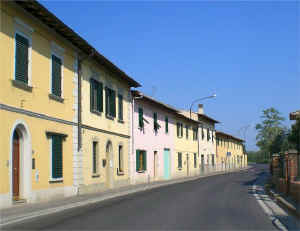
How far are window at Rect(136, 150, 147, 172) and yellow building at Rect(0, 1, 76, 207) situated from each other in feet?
36.9

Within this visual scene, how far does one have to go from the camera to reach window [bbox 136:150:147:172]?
30.2 metres

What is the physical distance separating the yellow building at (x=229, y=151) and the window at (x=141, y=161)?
33.5 m

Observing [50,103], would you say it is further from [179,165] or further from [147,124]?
[179,165]

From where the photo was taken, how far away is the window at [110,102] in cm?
2419

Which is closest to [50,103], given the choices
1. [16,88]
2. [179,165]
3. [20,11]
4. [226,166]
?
[16,88]

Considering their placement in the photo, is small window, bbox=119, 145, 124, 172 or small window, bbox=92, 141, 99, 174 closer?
small window, bbox=92, 141, 99, 174

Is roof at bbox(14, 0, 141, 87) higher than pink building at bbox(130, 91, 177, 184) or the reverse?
higher

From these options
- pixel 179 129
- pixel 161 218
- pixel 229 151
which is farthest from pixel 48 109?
pixel 229 151

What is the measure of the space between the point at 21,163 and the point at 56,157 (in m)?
2.59

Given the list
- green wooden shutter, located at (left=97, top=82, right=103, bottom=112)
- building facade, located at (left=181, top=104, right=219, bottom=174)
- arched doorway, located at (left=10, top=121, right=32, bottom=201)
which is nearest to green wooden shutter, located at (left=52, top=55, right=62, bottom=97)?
arched doorway, located at (left=10, top=121, right=32, bottom=201)

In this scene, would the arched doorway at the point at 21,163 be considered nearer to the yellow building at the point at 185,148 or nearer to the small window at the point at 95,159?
the small window at the point at 95,159

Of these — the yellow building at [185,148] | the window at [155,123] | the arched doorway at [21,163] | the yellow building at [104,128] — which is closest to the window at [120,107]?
the yellow building at [104,128]

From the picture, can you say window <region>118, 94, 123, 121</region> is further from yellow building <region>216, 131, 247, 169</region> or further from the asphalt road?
yellow building <region>216, 131, 247, 169</region>

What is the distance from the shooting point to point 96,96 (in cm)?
2231
